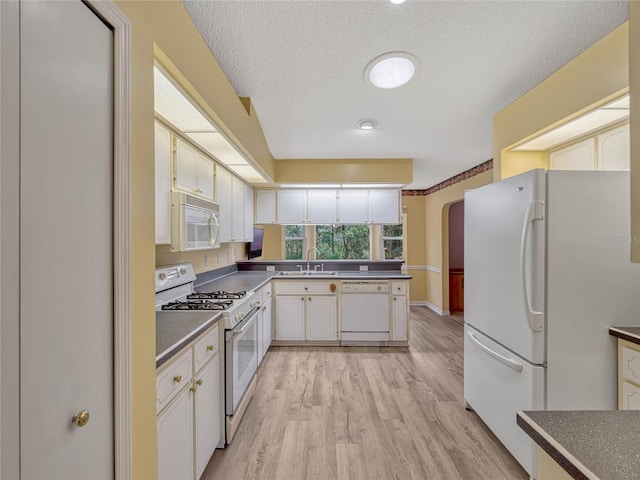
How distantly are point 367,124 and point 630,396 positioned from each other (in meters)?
2.76

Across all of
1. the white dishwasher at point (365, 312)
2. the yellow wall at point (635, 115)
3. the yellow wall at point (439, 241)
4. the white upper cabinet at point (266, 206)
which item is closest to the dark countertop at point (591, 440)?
the yellow wall at point (635, 115)

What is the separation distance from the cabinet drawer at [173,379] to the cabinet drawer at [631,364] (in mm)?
2241

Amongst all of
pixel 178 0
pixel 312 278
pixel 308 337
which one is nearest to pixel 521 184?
pixel 178 0

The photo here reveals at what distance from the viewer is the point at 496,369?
6.23ft

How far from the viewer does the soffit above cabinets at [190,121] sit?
4.77 ft

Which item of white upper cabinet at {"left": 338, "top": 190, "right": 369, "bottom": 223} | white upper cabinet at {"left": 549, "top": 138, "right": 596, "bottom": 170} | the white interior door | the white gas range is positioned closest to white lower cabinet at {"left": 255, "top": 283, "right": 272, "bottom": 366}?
the white gas range

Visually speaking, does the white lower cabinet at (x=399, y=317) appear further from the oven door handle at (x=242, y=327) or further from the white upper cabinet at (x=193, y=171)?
the white upper cabinet at (x=193, y=171)

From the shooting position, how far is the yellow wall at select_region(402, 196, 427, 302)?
5.98 metres

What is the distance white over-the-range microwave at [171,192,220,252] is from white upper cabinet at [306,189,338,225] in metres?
1.91

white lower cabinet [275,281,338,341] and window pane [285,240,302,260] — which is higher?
window pane [285,240,302,260]

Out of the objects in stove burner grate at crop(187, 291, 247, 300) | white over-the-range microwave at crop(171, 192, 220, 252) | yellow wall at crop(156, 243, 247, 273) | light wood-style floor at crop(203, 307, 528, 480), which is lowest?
light wood-style floor at crop(203, 307, 528, 480)

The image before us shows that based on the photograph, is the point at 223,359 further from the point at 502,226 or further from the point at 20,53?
the point at 502,226

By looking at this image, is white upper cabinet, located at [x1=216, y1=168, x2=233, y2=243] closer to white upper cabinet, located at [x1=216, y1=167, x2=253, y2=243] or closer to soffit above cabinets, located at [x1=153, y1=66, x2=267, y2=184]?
white upper cabinet, located at [x1=216, y1=167, x2=253, y2=243]

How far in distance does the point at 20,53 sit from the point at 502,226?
86.7 inches
